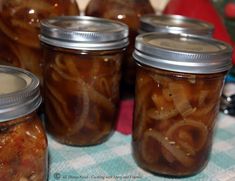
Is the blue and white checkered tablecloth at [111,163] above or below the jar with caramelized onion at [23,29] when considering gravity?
below

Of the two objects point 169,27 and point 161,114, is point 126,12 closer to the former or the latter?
point 169,27

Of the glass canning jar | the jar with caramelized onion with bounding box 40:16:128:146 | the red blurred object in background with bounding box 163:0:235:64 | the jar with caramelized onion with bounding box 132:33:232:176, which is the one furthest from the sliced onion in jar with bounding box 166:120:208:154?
the red blurred object in background with bounding box 163:0:235:64

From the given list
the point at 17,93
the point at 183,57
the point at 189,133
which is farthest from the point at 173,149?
the point at 17,93

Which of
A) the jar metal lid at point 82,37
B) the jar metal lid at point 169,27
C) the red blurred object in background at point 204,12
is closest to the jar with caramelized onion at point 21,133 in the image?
the jar metal lid at point 82,37

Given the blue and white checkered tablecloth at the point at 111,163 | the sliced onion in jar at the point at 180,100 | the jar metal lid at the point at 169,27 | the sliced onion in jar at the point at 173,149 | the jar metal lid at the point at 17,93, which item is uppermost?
the jar metal lid at the point at 17,93

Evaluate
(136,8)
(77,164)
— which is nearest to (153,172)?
(77,164)

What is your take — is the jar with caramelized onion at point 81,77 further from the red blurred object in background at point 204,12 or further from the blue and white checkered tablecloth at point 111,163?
the red blurred object in background at point 204,12

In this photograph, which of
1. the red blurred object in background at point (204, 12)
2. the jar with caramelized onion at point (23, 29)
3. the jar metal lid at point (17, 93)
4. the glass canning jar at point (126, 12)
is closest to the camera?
the jar metal lid at point (17, 93)
